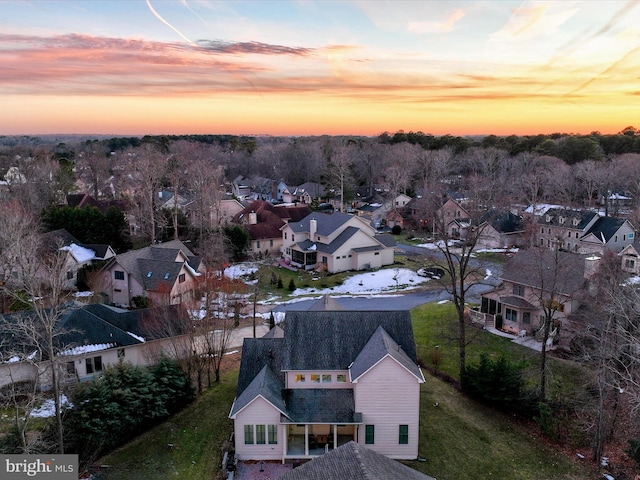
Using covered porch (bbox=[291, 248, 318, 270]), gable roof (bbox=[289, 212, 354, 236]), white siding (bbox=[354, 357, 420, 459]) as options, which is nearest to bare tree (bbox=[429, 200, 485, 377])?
white siding (bbox=[354, 357, 420, 459])

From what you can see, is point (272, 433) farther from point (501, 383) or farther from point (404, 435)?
point (501, 383)

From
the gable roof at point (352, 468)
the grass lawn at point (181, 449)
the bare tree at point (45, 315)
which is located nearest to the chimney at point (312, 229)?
the bare tree at point (45, 315)

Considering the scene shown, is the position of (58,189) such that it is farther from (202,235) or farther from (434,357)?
(434,357)

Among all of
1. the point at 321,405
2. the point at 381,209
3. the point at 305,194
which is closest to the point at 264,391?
the point at 321,405

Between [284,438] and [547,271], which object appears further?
[547,271]

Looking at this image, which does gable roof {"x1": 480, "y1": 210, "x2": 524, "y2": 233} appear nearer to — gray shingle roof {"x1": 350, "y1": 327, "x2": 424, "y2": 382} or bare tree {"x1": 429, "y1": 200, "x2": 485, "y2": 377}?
bare tree {"x1": 429, "y1": 200, "x2": 485, "y2": 377}
